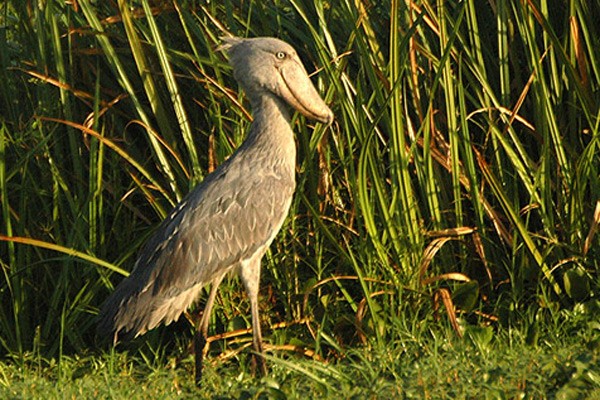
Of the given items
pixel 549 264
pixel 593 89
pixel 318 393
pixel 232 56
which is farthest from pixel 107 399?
pixel 593 89

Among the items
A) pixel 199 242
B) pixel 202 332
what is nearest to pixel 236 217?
pixel 199 242

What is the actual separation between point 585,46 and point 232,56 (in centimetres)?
163

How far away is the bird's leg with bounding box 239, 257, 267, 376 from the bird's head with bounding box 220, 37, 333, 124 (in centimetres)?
71

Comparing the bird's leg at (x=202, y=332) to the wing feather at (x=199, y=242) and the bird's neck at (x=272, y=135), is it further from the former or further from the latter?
the bird's neck at (x=272, y=135)

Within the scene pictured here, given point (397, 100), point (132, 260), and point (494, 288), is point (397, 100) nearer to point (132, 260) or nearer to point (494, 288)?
Result: point (494, 288)

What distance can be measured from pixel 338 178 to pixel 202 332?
3.43 ft

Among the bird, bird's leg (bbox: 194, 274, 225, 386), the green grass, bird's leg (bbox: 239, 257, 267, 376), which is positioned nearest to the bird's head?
the bird

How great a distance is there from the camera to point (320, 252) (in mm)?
5566

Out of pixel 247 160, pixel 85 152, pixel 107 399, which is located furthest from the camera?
pixel 85 152

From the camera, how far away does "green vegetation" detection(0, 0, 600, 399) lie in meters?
5.30

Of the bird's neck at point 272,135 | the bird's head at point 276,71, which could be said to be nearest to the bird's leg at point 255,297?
the bird's neck at point 272,135

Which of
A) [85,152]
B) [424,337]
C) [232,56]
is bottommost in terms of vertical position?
[424,337]

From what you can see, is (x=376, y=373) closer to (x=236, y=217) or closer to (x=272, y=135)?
(x=236, y=217)

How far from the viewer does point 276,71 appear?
524 cm
